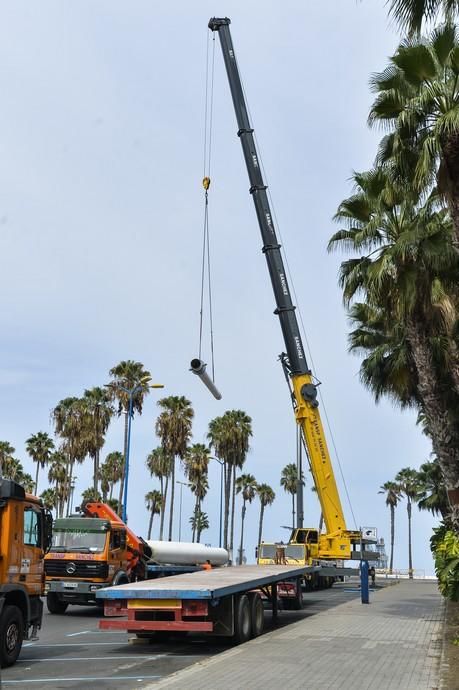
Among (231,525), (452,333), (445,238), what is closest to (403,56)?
(445,238)

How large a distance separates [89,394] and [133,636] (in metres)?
42.5

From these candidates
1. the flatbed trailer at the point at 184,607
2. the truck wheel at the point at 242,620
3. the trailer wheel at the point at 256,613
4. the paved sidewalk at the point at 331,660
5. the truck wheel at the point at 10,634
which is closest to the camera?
the paved sidewalk at the point at 331,660

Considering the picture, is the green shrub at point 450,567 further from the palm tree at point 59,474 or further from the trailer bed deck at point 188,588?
the palm tree at point 59,474

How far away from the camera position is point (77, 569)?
20.2 meters

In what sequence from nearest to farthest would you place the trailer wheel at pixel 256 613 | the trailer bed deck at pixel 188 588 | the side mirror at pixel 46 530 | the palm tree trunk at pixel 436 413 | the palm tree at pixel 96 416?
the trailer bed deck at pixel 188 588
the side mirror at pixel 46 530
the trailer wheel at pixel 256 613
the palm tree trunk at pixel 436 413
the palm tree at pixel 96 416

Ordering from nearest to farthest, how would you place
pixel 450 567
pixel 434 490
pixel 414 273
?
pixel 450 567, pixel 414 273, pixel 434 490

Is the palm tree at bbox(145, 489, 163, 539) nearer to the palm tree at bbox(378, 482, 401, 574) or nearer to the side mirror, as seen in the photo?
the palm tree at bbox(378, 482, 401, 574)

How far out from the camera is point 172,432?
5675 centimetres

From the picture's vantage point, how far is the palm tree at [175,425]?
56.8 meters

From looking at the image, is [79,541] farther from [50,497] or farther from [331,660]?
[50,497]

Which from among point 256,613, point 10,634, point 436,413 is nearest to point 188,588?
point 10,634

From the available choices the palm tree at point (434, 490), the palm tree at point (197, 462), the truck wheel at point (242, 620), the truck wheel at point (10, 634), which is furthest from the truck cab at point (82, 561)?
the palm tree at point (197, 462)

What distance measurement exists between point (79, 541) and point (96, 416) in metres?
36.7

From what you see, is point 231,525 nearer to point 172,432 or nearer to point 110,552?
point 172,432
